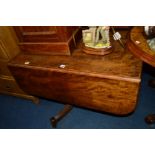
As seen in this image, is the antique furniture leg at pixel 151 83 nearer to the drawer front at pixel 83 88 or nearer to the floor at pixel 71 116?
the floor at pixel 71 116

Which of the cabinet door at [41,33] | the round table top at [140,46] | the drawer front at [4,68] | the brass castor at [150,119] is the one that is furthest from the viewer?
the drawer front at [4,68]

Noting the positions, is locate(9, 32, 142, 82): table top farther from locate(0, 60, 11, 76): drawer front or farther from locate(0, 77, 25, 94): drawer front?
locate(0, 77, 25, 94): drawer front

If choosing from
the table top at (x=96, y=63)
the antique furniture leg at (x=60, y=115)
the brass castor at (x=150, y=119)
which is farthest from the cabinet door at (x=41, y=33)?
the brass castor at (x=150, y=119)

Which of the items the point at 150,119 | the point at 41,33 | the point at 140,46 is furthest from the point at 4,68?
the point at 150,119

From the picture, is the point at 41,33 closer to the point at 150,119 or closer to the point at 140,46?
the point at 140,46

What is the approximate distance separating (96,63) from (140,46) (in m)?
0.34

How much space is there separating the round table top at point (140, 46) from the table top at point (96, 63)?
0.19 ft

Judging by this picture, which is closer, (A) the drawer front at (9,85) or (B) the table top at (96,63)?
(B) the table top at (96,63)

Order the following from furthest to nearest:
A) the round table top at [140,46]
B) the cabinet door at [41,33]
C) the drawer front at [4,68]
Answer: the drawer front at [4,68] → the cabinet door at [41,33] → the round table top at [140,46]

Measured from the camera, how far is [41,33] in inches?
54.6

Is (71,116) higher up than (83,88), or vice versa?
(83,88)

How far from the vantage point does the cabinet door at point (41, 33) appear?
132 centimetres
